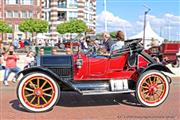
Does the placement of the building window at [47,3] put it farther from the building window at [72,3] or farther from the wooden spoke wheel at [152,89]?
the wooden spoke wheel at [152,89]

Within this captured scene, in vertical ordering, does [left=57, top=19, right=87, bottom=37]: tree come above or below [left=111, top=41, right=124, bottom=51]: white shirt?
above

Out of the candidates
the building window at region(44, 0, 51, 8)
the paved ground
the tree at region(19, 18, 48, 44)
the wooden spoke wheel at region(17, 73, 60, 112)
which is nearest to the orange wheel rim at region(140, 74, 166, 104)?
the paved ground

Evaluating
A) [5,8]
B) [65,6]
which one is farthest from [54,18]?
[5,8]

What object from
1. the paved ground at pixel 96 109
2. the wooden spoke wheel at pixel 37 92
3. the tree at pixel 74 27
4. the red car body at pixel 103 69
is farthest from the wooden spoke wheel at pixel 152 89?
the tree at pixel 74 27

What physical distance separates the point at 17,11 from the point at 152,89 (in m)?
66.0

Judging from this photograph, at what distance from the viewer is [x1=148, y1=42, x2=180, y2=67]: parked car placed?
15.5 metres

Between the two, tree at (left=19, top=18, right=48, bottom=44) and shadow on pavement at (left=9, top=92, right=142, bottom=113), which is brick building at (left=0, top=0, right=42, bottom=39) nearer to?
tree at (left=19, top=18, right=48, bottom=44)

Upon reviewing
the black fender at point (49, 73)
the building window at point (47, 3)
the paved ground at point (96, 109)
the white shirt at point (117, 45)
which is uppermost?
the building window at point (47, 3)

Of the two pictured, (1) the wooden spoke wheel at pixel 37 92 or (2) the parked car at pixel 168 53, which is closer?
(1) the wooden spoke wheel at pixel 37 92

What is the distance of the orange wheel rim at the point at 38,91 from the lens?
647 cm

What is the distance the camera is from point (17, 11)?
6981cm

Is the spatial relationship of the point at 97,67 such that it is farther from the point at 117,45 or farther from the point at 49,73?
the point at 49,73

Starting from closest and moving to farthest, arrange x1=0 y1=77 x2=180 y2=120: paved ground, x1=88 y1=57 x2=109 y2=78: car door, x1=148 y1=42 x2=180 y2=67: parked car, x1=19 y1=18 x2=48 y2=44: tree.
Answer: x1=0 y1=77 x2=180 y2=120: paved ground < x1=88 y1=57 x2=109 y2=78: car door < x1=148 y1=42 x2=180 y2=67: parked car < x1=19 y1=18 x2=48 y2=44: tree

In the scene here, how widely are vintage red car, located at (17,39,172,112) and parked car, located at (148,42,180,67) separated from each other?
28.3 feet
